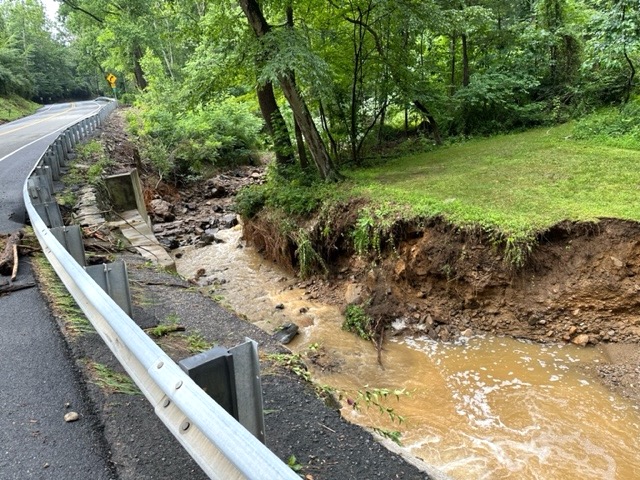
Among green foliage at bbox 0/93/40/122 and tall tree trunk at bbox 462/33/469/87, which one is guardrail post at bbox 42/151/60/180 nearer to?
tall tree trunk at bbox 462/33/469/87

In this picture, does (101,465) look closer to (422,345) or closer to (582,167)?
(422,345)

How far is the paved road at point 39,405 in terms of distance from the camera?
7.02 ft

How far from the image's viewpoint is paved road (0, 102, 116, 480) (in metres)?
2.14

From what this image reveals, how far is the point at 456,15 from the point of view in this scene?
1148 cm

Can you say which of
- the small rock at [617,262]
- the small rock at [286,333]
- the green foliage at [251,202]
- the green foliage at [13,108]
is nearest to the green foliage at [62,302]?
the small rock at [286,333]

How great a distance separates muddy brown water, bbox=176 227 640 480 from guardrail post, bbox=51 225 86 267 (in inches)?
115

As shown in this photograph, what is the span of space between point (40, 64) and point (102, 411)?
6534 centimetres

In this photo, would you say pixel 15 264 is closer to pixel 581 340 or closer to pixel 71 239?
pixel 71 239

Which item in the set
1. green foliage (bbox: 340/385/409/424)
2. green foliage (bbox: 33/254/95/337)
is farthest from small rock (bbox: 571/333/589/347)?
green foliage (bbox: 33/254/95/337)

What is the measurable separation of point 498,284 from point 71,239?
230 inches

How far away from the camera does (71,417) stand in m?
2.46

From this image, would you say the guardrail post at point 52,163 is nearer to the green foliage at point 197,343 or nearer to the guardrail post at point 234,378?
the green foliage at point 197,343

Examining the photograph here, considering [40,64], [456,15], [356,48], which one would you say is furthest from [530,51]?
[40,64]

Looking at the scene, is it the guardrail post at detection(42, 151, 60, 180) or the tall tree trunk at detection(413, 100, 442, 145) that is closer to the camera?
the guardrail post at detection(42, 151, 60, 180)
